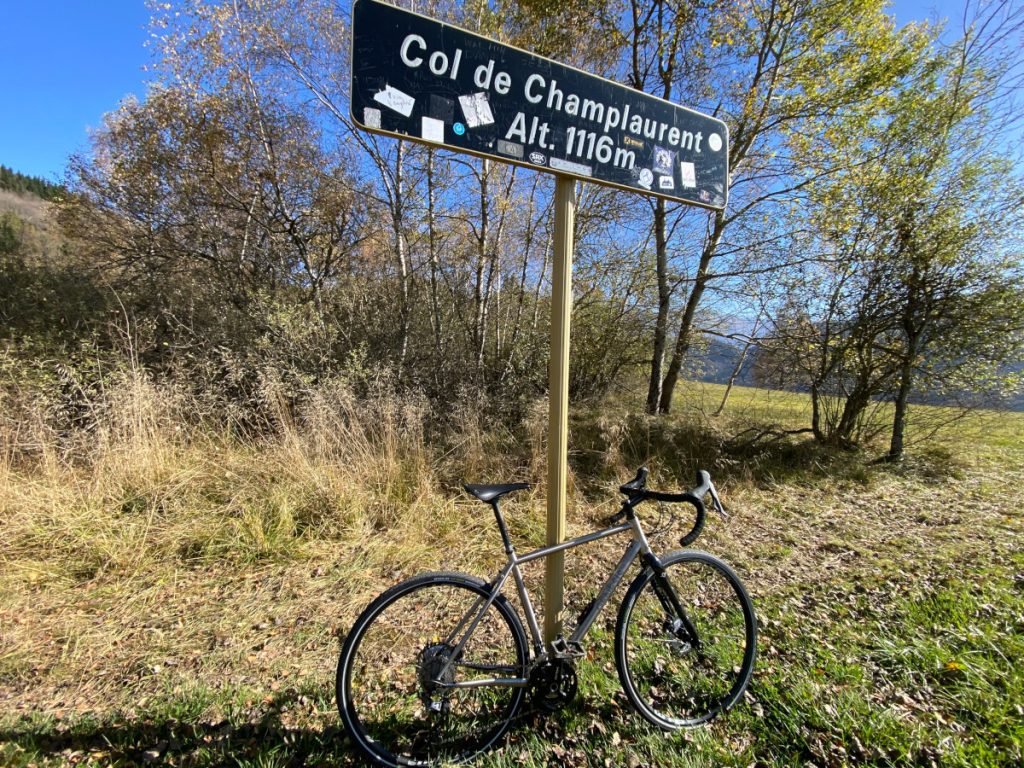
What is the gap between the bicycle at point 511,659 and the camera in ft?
4.87

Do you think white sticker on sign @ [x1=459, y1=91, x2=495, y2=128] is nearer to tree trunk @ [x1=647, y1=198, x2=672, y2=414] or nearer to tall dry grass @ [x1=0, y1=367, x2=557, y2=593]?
tall dry grass @ [x1=0, y1=367, x2=557, y2=593]

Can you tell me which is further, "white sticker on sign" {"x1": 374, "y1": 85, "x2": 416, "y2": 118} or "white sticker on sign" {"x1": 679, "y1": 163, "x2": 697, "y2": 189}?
"white sticker on sign" {"x1": 679, "y1": 163, "x2": 697, "y2": 189}

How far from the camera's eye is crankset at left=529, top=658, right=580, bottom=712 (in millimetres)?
1589

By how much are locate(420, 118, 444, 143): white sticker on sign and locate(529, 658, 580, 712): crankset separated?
205cm

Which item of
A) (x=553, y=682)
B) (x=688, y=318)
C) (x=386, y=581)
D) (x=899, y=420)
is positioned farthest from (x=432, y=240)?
(x=899, y=420)

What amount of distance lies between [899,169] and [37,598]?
9.38 m

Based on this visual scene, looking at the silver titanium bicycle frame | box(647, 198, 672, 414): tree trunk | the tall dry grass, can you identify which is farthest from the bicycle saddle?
box(647, 198, 672, 414): tree trunk

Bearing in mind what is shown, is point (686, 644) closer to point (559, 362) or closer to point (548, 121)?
point (559, 362)

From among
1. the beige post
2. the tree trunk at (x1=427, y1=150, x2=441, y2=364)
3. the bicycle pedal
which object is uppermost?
the tree trunk at (x1=427, y1=150, x2=441, y2=364)

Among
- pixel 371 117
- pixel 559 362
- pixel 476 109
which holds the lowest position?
pixel 559 362

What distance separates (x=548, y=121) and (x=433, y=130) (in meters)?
0.45

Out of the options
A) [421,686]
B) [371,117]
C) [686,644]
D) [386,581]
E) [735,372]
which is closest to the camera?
[371,117]

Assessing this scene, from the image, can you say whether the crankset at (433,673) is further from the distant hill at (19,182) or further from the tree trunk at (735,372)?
the distant hill at (19,182)

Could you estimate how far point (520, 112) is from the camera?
138cm
